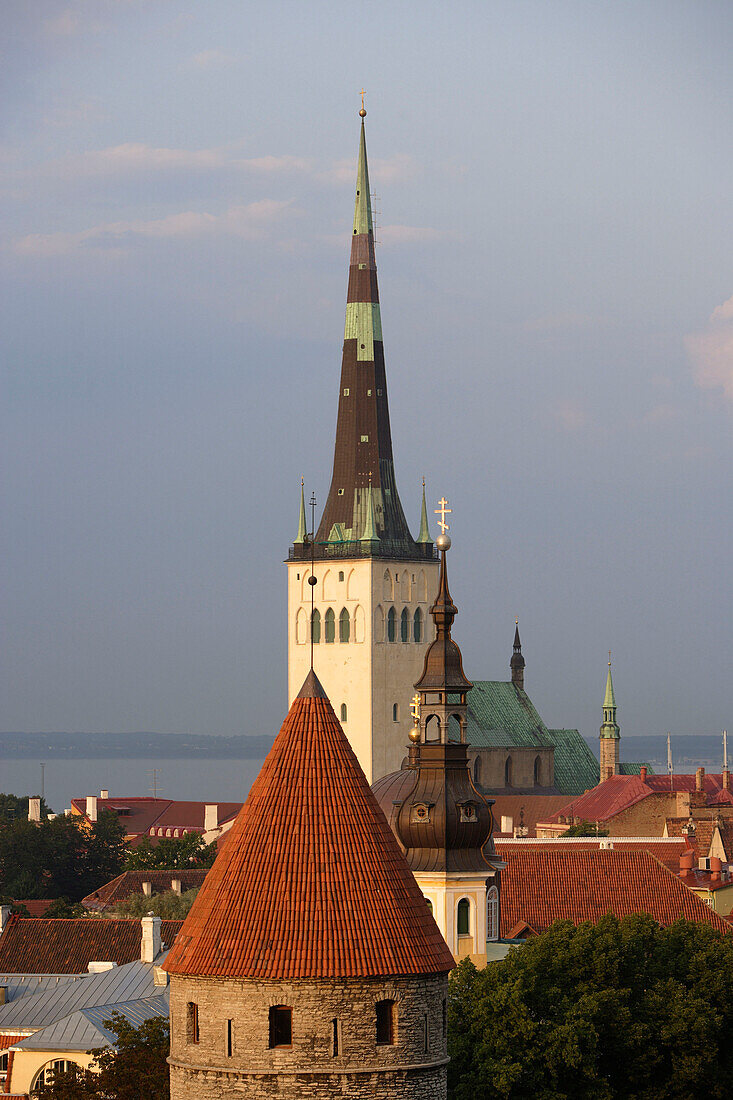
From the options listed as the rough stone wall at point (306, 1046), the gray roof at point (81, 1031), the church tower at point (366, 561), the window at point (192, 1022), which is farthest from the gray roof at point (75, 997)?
the church tower at point (366, 561)

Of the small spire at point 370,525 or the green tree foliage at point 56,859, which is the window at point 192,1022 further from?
the small spire at point 370,525

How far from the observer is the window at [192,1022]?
88.1 ft

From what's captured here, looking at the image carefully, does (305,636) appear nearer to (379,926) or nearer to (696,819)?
(696,819)

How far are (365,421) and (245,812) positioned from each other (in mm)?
113535

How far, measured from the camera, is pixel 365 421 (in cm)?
14150

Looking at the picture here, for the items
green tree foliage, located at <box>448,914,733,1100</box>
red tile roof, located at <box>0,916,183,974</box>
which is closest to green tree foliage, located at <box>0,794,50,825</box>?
red tile roof, located at <box>0,916,183,974</box>

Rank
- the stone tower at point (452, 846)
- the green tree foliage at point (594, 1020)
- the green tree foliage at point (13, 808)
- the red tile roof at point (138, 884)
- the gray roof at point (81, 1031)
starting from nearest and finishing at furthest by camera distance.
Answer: the green tree foliage at point (594, 1020)
the gray roof at point (81, 1031)
the stone tower at point (452, 846)
the red tile roof at point (138, 884)
the green tree foliage at point (13, 808)

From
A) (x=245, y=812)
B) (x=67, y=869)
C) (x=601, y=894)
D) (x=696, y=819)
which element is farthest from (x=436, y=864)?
(x=696, y=819)

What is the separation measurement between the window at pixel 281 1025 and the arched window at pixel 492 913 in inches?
1448

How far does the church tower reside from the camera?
461 ft

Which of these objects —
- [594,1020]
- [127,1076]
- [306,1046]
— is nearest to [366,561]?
[594,1020]

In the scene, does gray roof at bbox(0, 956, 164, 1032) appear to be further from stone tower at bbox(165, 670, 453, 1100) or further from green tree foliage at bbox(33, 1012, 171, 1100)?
stone tower at bbox(165, 670, 453, 1100)

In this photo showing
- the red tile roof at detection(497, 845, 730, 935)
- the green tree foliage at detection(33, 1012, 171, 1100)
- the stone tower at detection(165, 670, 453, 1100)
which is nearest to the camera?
the stone tower at detection(165, 670, 453, 1100)

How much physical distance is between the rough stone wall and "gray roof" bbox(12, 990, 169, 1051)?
24996 millimetres
